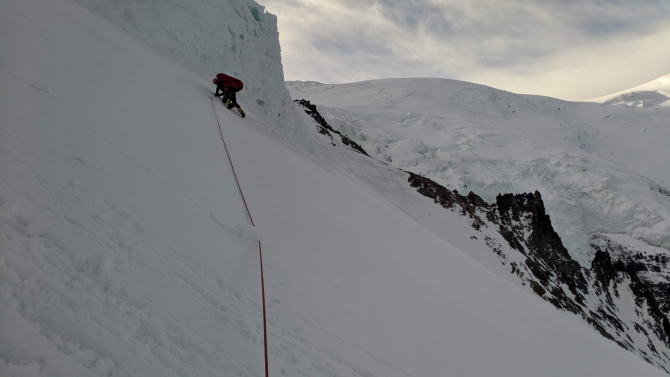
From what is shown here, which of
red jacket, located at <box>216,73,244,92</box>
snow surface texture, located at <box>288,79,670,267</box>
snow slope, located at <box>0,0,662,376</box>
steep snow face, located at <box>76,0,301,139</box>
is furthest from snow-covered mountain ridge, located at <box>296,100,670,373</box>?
snow slope, located at <box>0,0,662,376</box>

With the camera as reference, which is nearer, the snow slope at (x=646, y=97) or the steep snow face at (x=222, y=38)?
the steep snow face at (x=222, y=38)

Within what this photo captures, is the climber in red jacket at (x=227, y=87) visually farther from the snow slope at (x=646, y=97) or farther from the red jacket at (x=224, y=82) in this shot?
the snow slope at (x=646, y=97)

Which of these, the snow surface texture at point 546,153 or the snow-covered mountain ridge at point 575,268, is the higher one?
the snow surface texture at point 546,153

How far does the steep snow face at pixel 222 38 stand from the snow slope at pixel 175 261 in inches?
102

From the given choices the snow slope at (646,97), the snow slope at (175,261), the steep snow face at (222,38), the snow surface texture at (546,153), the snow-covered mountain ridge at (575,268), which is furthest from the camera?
the snow slope at (646,97)

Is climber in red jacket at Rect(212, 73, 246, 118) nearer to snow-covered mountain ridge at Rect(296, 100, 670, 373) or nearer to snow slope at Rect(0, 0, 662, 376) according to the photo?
snow slope at Rect(0, 0, 662, 376)

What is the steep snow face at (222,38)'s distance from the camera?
9.73 m

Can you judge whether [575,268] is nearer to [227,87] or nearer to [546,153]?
[546,153]

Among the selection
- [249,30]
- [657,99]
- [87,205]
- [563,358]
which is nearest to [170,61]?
[249,30]

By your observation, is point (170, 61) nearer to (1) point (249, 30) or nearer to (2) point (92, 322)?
(1) point (249, 30)

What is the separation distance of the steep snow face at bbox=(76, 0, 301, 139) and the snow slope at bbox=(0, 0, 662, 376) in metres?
2.58

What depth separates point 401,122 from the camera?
43.8 metres

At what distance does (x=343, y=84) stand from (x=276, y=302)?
7003cm

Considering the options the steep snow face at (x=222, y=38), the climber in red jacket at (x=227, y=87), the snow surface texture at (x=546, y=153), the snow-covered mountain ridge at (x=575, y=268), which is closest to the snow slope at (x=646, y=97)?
the snow surface texture at (x=546, y=153)
